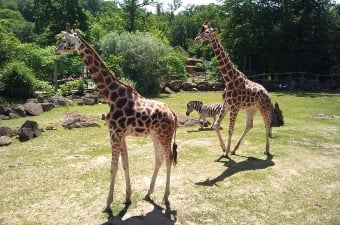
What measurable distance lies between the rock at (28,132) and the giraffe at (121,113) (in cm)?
651

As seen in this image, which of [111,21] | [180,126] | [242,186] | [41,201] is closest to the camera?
[41,201]

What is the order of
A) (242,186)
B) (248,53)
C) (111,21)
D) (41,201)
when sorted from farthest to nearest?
(111,21) → (248,53) → (242,186) → (41,201)

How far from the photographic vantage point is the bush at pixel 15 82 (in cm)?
2112

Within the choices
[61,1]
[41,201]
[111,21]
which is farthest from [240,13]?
[41,201]

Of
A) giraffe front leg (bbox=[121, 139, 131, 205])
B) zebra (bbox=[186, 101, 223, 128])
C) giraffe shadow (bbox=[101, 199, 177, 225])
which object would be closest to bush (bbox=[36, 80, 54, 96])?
zebra (bbox=[186, 101, 223, 128])

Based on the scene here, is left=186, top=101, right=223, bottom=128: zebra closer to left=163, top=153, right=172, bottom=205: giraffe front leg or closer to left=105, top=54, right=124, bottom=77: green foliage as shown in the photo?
left=163, top=153, right=172, bottom=205: giraffe front leg

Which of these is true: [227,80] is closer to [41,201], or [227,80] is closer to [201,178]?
[201,178]

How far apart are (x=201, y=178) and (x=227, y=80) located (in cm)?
346

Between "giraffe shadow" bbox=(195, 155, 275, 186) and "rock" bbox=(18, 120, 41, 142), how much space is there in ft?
23.7

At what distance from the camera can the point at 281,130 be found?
49.3ft

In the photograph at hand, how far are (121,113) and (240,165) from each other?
4606 millimetres

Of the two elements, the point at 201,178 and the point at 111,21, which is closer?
the point at 201,178

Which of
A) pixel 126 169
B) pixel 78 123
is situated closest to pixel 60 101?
pixel 78 123

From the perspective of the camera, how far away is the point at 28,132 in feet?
44.0
